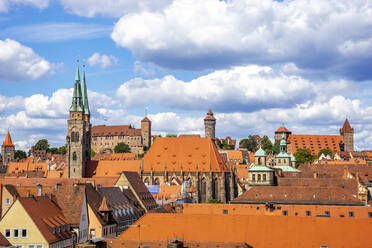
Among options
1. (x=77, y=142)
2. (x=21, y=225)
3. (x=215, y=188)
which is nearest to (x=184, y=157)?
(x=215, y=188)

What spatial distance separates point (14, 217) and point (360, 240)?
126 ft

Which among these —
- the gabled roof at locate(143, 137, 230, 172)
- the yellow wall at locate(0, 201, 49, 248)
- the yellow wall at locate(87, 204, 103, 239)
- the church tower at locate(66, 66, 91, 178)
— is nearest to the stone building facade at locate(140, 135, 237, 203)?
the gabled roof at locate(143, 137, 230, 172)

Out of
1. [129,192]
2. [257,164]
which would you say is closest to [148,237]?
[129,192]

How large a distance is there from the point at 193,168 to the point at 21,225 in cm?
8253

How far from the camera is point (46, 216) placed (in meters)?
69.6

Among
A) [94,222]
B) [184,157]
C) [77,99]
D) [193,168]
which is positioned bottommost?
[94,222]

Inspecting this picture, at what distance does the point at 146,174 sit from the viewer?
485 ft

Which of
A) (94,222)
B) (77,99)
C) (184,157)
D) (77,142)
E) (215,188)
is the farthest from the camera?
(77,99)

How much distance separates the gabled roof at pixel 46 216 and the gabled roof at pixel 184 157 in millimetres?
74414

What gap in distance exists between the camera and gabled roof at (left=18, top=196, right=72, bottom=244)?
219ft

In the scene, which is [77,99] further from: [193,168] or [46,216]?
[46,216]

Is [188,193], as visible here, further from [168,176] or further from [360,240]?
[360,240]

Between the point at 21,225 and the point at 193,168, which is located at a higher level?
the point at 193,168

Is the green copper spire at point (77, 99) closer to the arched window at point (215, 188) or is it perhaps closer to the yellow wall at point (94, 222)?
the arched window at point (215, 188)
